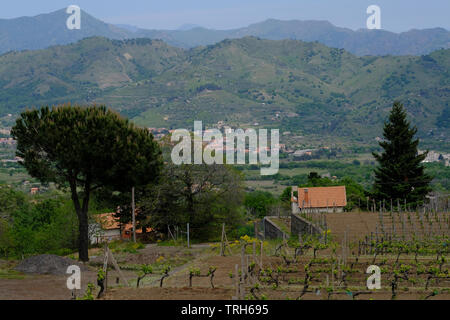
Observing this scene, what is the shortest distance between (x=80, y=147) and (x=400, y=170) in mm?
27245

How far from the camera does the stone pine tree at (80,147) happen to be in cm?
2277

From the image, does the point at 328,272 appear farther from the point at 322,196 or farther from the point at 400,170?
the point at 400,170

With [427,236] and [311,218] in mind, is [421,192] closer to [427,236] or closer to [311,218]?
[311,218]

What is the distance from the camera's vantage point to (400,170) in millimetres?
42844

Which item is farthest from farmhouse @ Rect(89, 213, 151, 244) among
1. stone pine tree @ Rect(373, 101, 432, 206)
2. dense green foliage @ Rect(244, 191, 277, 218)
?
dense green foliage @ Rect(244, 191, 277, 218)

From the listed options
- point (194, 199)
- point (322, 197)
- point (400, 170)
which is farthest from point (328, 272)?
point (400, 170)

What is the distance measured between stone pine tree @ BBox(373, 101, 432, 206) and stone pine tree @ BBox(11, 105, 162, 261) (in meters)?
23.7

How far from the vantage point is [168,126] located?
17712 centimetres

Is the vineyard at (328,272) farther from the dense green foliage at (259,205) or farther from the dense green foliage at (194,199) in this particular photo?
the dense green foliage at (259,205)

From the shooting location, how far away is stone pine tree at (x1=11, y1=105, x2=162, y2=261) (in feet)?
74.7

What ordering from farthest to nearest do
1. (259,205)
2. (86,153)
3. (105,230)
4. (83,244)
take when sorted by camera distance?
(259,205) < (105,230) < (83,244) < (86,153)

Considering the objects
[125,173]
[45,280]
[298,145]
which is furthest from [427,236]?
[298,145]

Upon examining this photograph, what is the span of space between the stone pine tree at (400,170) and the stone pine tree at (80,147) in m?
23.7

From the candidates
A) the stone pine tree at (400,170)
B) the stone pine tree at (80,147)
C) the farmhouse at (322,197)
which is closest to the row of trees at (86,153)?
the stone pine tree at (80,147)
